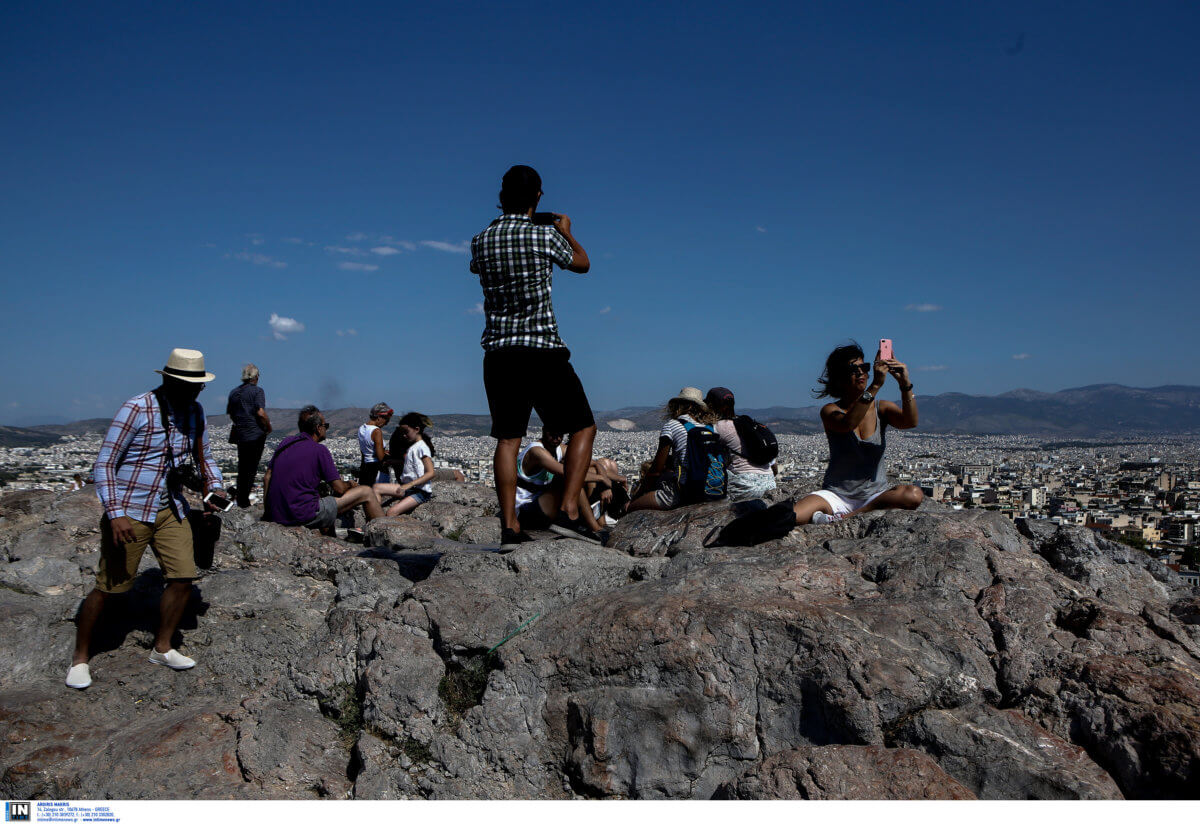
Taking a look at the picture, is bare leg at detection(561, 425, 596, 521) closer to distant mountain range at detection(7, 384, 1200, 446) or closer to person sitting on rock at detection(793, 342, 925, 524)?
person sitting on rock at detection(793, 342, 925, 524)

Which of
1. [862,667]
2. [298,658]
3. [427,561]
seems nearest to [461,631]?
[298,658]

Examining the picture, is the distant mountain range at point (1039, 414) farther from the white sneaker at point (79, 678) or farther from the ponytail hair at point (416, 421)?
the white sneaker at point (79, 678)

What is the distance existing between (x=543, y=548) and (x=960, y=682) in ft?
9.58

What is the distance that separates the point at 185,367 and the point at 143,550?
1341 millimetres

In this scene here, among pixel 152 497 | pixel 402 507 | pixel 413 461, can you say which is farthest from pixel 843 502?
pixel 413 461

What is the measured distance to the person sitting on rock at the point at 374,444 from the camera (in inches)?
464

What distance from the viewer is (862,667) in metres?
3.97

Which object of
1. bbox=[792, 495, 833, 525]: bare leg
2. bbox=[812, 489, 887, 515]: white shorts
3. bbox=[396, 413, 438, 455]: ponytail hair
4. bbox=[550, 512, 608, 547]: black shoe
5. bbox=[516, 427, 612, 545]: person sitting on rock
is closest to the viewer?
bbox=[550, 512, 608, 547]: black shoe

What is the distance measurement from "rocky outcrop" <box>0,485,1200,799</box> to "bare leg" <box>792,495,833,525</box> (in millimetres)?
727

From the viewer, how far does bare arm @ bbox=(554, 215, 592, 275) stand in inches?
214

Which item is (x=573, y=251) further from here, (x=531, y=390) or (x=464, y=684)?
(x=464, y=684)

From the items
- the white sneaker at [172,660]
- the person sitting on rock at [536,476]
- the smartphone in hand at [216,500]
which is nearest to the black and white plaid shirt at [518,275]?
the person sitting on rock at [536,476]

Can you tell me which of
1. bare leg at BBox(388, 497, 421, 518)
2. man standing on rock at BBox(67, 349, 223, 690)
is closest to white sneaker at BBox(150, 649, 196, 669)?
man standing on rock at BBox(67, 349, 223, 690)

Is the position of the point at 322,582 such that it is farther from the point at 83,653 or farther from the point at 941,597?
the point at 941,597
